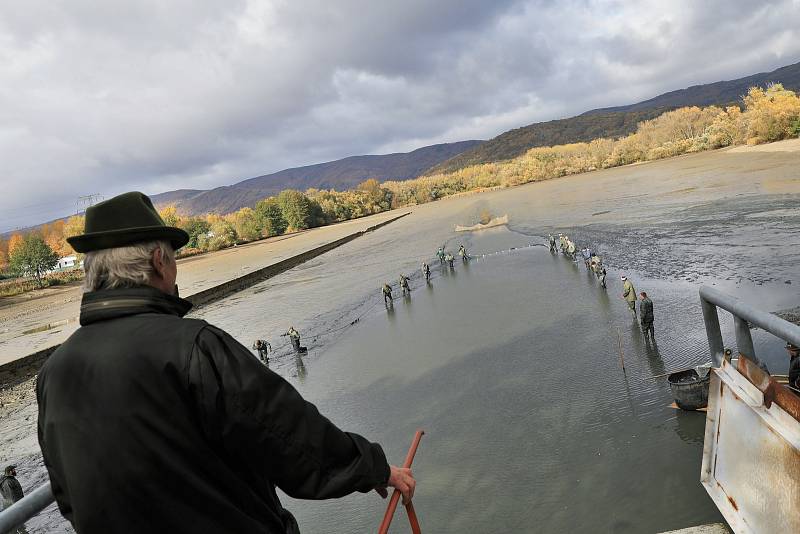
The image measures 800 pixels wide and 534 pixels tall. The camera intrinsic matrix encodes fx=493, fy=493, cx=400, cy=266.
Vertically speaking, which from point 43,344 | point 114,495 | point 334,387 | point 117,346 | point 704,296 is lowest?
point 334,387

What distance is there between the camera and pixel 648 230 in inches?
1123

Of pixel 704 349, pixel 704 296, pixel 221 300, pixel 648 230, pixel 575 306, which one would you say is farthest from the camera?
pixel 221 300

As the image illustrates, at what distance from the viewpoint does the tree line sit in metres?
73.6

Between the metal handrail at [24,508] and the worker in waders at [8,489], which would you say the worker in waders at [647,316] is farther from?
the worker in waders at [8,489]

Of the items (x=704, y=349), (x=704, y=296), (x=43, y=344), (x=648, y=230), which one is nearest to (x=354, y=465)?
(x=704, y=296)

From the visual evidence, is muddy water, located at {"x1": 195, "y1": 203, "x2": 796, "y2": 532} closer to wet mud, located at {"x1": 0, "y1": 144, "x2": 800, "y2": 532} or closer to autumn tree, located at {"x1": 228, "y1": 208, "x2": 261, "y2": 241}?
wet mud, located at {"x1": 0, "y1": 144, "x2": 800, "y2": 532}

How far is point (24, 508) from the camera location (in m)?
2.09

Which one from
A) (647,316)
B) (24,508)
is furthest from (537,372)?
(24,508)

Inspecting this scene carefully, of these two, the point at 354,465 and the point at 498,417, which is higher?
the point at 354,465

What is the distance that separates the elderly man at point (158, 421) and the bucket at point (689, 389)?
7.62 m

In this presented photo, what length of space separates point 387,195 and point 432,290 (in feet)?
523

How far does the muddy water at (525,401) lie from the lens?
22.4ft

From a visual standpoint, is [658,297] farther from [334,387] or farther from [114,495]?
[114,495]

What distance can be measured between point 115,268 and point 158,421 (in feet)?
2.02
